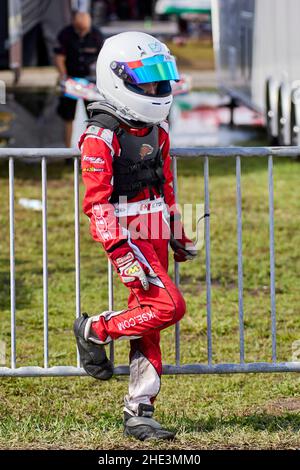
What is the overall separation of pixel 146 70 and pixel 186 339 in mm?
3009

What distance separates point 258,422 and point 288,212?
252 inches

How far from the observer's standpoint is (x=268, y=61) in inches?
647

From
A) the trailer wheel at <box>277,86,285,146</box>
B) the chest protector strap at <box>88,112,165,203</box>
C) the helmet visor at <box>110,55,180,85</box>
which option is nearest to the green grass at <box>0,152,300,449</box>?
the chest protector strap at <box>88,112,165,203</box>

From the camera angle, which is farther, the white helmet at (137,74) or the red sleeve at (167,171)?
the red sleeve at (167,171)

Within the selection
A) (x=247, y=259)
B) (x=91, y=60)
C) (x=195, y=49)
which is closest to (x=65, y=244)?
(x=247, y=259)

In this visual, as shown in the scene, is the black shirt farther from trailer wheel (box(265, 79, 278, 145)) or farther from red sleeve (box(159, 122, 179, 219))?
red sleeve (box(159, 122, 179, 219))

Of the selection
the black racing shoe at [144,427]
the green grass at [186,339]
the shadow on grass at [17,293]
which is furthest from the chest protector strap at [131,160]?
the shadow on grass at [17,293]

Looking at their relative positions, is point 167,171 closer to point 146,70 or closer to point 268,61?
point 146,70

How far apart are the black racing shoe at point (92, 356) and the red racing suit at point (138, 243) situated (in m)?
0.07

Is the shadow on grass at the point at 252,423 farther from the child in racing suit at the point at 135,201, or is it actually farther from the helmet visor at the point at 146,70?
the helmet visor at the point at 146,70

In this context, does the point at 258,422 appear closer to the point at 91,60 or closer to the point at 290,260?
the point at 290,260

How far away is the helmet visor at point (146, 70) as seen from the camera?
17.4ft

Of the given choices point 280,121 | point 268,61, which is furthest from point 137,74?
point 268,61

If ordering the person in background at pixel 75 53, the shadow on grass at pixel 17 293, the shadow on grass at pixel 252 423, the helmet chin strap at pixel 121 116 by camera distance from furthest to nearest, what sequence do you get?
the person in background at pixel 75 53 < the shadow on grass at pixel 17 293 < the shadow on grass at pixel 252 423 < the helmet chin strap at pixel 121 116
